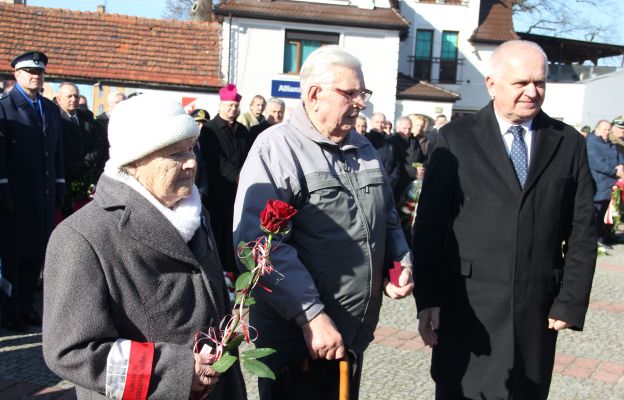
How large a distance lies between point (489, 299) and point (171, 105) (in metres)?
1.79

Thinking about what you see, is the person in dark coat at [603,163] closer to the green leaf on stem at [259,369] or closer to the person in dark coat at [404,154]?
the person in dark coat at [404,154]

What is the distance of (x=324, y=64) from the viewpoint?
2.83 meters

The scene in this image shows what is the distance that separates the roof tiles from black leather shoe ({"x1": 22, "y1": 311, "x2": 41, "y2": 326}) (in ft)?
53.6

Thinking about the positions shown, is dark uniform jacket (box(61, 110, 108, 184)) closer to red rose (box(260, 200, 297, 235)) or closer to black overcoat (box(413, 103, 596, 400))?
black overcoat (box(413, 103, 596, 400))

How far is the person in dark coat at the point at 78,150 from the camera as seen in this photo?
6984mm

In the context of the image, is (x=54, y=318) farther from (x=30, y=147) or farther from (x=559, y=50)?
(x=559, y=50)

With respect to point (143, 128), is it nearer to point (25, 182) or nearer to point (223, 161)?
point (25, 182)

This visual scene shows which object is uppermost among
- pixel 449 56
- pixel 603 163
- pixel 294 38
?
pixel 449 56

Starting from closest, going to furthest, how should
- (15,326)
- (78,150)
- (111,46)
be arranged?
(15,326)
(78,150)
(111,46)

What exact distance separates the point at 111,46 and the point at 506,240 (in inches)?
826

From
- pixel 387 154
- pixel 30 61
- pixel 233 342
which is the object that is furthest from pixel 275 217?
pixel 387 154

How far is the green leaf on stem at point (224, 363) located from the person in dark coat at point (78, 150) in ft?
17.7

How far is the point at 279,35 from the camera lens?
2330cm

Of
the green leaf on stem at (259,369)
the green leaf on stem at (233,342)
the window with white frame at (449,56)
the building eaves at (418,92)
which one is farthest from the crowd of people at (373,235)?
the window with white frame at (449,56)
